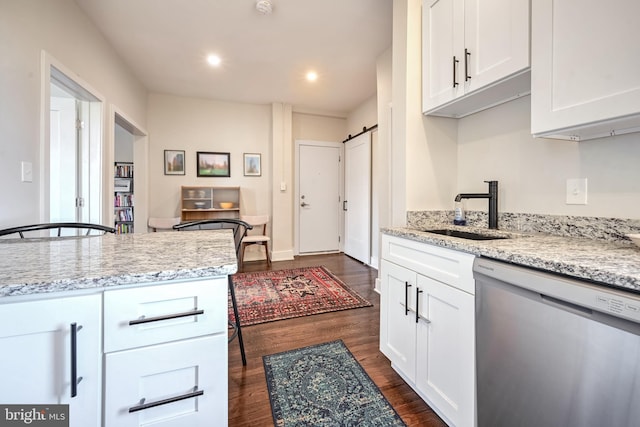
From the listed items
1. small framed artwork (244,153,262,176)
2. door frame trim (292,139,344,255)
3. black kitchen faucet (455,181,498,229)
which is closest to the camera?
black kitchen faucet (455,181,498,229)

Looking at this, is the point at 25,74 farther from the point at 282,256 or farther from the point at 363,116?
the point at 363,116

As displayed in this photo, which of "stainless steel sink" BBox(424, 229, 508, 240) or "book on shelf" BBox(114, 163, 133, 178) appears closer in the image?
"stainless steel sink" BBox(424, 229, 508, 240)

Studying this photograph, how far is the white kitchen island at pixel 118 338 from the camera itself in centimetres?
61

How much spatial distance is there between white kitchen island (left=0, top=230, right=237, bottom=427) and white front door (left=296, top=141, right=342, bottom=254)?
4.01 m

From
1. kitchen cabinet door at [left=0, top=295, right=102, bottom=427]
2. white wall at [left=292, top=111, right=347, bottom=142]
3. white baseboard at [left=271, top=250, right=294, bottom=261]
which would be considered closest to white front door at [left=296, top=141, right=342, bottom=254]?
white wall at [left=292, top=111, right=347, bottom=142]

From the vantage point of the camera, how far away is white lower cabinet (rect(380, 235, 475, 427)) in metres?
1.11

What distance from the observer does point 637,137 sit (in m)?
1.11

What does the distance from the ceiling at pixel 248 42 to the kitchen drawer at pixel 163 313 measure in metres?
2.40

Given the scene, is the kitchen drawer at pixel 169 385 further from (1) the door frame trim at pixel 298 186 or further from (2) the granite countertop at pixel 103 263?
(1) the door frame trim at pixel 298 186

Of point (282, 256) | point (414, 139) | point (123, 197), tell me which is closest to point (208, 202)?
point (282, 256)

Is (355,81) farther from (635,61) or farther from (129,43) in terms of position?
(635,61)

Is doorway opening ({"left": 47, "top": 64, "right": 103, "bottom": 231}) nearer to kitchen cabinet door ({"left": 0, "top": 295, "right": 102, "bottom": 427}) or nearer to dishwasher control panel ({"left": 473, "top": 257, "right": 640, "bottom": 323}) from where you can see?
kitchen cabinet door ({"left": 0, "top": 295, "right": 102, "bottom": 427})

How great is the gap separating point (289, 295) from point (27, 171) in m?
2.22

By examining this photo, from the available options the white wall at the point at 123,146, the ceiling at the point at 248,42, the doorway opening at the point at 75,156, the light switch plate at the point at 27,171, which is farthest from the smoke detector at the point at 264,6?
the white wall at the point at 123,146
